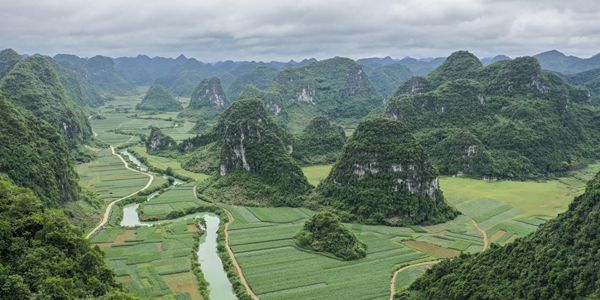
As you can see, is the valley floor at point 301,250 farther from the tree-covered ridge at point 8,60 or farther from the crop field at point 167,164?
the tree-covered ridge at point 8,60

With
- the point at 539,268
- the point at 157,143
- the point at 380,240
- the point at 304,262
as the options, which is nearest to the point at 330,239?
the point at 304,262

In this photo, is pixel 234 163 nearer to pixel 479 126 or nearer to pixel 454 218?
pixel 454 218

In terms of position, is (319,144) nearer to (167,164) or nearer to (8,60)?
(167,164)

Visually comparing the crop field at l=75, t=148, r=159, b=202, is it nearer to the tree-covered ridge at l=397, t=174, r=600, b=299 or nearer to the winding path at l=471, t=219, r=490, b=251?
the winding path at l=471, t=219, r=490, b=251

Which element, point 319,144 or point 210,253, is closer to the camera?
point 210,253

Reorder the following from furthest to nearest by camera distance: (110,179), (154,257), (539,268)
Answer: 1. (110,179)
2. (154,257)
3. (539,268)

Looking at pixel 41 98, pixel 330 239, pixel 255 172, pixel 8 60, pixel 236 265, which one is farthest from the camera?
pixel 8 60
